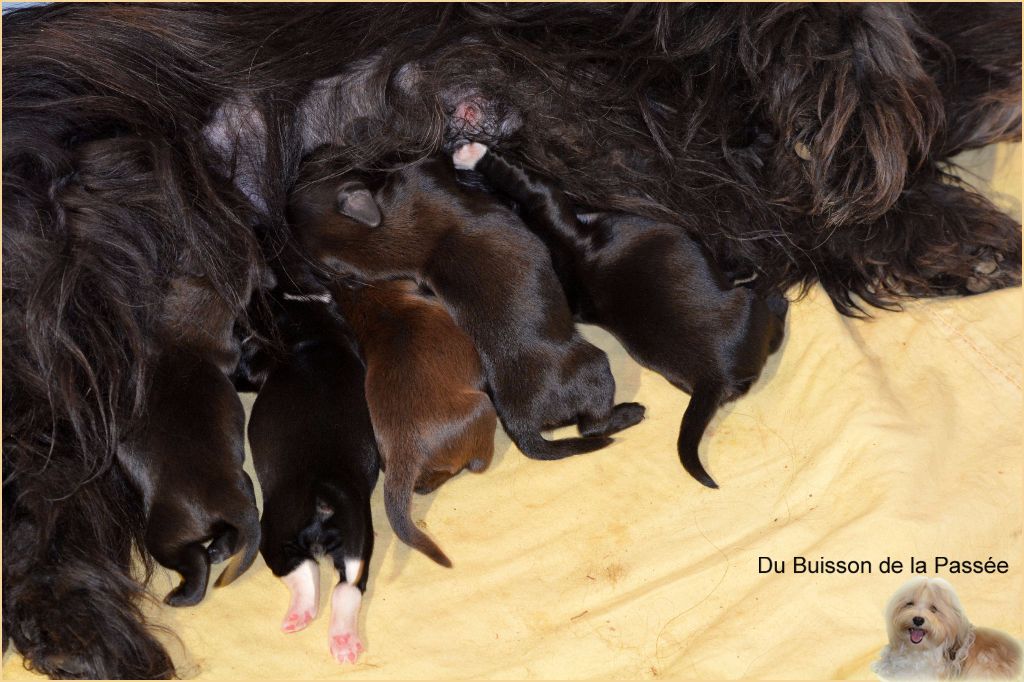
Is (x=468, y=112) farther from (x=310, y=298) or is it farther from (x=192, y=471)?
(x=192, y=471)

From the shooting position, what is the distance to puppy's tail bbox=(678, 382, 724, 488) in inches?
67.7

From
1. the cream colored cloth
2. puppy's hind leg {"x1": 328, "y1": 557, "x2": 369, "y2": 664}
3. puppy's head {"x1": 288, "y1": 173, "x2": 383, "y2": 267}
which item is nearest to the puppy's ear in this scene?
puppy's head {"x1": 288, "y1": 173, "x2": 383, "y2": 267}

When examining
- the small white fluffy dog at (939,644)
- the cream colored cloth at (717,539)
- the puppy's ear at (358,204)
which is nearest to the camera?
the small white fluffy dog at (939,644)

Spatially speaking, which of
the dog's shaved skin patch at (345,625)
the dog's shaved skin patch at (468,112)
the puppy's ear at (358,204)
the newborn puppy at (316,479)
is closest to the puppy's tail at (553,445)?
the newborn puppy at (316,479)

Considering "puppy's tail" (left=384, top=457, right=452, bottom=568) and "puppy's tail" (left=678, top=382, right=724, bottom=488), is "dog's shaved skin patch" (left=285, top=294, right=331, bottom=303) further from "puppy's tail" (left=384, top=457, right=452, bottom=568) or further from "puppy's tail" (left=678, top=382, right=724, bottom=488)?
"puppy's tail" (left=678, top=382, right=724, bottom=488)

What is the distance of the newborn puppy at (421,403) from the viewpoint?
166 centimetres

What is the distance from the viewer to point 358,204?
1.85 metres

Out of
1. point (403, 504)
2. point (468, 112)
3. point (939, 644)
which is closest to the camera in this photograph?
point (939, 644)

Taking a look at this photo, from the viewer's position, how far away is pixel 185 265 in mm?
1812

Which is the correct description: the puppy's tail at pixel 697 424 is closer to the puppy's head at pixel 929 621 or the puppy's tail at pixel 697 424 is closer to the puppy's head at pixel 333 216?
the puppy's head at pixel 929 621

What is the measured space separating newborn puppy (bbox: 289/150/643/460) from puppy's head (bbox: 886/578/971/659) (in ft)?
1.72

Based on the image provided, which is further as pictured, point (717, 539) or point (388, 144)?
point (388, 144)

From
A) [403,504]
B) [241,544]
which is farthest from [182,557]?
[403,504]

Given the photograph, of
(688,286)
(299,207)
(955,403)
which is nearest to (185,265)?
(299,207)
